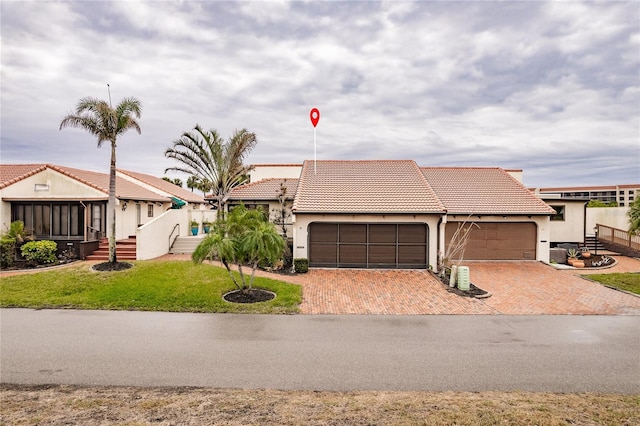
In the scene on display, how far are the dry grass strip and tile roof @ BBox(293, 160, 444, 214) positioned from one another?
40.6 ft

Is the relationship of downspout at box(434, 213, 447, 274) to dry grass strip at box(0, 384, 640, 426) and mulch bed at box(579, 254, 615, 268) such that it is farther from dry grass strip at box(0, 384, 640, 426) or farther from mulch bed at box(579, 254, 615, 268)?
dry grass strip at box(0, 384, 640, 426)

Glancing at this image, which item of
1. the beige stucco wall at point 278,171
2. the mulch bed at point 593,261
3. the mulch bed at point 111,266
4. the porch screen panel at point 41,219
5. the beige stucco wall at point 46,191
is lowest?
the mulch bed at point 593,261

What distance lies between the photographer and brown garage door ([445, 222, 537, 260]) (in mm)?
20219

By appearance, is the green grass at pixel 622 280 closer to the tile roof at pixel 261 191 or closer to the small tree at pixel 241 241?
the small tree at pixel 241 241

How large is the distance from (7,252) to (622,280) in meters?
27.6

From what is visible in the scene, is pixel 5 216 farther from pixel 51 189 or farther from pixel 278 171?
pixel 278 171

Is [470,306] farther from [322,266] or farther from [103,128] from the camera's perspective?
[103,128]

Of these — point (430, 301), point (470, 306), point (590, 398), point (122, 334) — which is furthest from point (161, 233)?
point (590, 398)

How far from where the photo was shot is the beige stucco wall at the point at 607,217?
25625 mm

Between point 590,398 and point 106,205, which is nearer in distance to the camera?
point 590,398

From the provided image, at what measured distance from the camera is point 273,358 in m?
7.88

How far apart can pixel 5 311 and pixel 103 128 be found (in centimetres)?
783

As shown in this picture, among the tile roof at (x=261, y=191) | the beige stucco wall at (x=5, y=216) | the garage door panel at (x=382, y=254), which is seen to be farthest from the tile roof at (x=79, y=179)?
the garage door panel at (x=382, y=254)

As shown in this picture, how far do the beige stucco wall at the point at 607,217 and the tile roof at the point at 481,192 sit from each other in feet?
26.9
